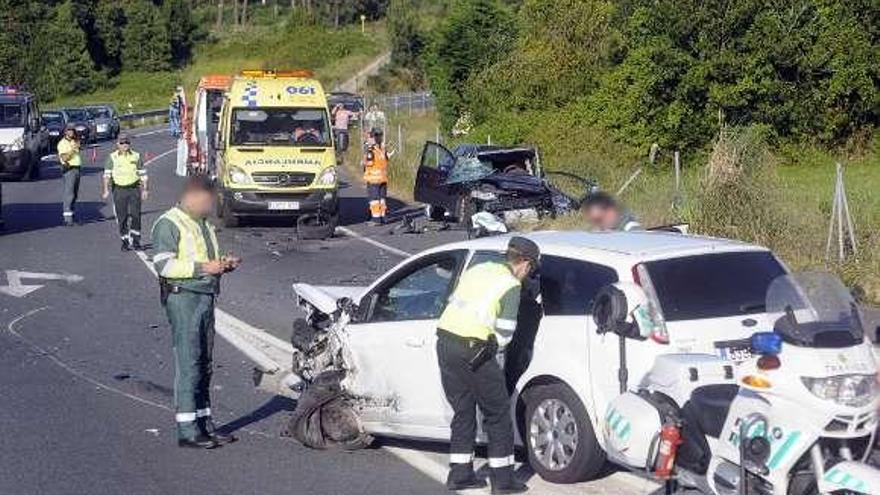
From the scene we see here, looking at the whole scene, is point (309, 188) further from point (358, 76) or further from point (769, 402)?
point (358, 76)

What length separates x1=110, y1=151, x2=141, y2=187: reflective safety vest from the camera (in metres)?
21.9

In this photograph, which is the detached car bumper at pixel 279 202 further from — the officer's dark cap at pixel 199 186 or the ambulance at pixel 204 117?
the officer's dark cap at pixel 199 186

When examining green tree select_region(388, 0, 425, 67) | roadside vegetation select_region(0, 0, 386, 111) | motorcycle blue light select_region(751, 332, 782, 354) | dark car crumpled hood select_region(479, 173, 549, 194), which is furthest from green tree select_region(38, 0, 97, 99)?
motorcycle blue light select_region(751, 332, 782, 354)

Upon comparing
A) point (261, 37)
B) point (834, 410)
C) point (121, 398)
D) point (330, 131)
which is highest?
point (261, 37)

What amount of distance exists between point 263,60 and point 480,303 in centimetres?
8367

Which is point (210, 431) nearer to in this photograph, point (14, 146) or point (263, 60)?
point (14, 146)

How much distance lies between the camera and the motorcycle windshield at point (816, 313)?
7.00m

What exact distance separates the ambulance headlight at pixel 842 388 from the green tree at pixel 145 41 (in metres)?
89.5

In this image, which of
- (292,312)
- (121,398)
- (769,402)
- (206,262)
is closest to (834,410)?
(769,402)

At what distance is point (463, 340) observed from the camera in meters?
8.05

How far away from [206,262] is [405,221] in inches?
647

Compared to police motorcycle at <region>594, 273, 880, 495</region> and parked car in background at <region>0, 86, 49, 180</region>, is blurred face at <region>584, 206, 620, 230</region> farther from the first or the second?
parked car in background at <region>0, 86, 49, 180</region>

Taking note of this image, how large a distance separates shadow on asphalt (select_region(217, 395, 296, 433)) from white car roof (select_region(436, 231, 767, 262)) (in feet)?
7.12

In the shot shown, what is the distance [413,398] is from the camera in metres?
9.16
